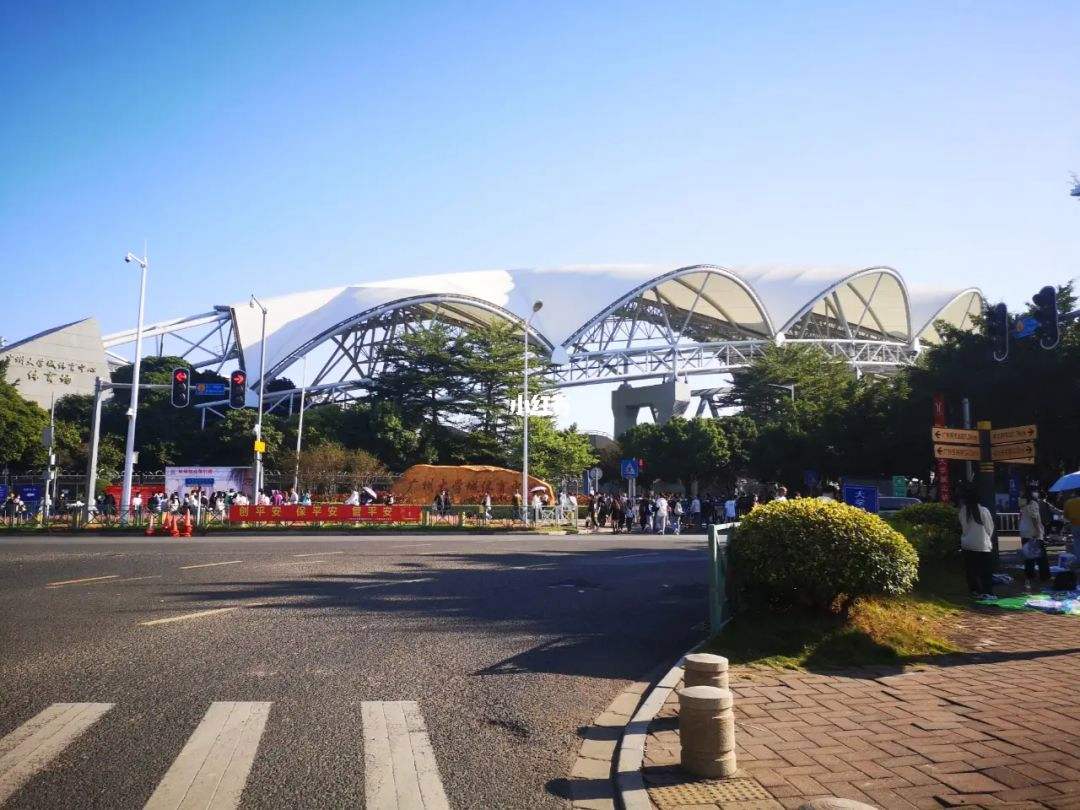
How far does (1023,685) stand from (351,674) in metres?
5.43

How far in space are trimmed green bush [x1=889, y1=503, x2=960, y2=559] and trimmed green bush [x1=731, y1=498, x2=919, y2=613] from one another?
433 centimetres

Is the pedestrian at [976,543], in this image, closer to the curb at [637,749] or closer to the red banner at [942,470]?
the curb at [637,749]

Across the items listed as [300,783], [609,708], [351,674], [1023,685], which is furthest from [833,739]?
[351,674]

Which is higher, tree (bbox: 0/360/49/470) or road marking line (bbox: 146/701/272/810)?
tree (bbox: 0/360/49/470)

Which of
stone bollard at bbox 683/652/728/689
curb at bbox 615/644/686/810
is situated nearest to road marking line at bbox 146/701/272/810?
curb at bbox 615/644/686/810

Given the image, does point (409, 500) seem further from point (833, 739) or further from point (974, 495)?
point (833, 739)

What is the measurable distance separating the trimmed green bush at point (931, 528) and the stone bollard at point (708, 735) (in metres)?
8.50

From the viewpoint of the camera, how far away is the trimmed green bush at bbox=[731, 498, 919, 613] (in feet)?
25.0

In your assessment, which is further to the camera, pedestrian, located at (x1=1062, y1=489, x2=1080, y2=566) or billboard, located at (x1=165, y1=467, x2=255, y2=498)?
billboard, located at (x1=165, y1=467, x2=255, y2=498)

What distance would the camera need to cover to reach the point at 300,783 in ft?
13.9

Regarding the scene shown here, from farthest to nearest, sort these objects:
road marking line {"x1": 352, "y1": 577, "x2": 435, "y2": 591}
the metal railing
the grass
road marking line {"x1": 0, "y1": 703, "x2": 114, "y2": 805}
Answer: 1. the metal railing
2. road marking line {"x1": 352, "y1": 577, "x2": 435, "y2": 591}
3. the grass
4. road marking line {"x1": 0, "y1": 703, "x2": 114, "y2": 805}

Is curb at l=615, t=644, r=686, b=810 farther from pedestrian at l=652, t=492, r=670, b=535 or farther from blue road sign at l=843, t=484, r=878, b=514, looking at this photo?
pedestrian at l=652, t=492, r=670, b=535

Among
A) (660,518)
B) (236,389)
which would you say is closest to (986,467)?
(660,518)

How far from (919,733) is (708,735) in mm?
1648
